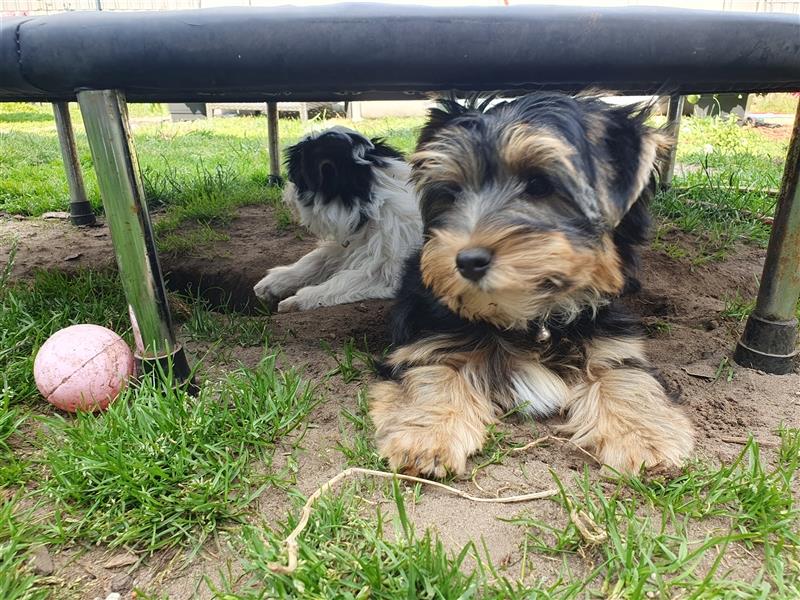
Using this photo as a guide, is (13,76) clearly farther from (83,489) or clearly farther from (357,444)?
(357,444)

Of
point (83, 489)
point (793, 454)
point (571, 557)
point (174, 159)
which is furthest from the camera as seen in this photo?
point (174, 159)

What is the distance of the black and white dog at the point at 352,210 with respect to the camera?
4254 mm

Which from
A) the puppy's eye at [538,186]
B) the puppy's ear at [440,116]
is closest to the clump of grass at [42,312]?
the puppy's ear at [440,116]

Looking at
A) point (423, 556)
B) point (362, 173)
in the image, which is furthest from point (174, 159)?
point (423, 556)

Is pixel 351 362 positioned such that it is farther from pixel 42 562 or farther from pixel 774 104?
pixel 774 104

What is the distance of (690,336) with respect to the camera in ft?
10.3

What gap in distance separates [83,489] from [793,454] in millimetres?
2332

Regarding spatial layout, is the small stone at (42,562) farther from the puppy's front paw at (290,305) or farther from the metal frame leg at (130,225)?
the puppy's front paw at (290,305)

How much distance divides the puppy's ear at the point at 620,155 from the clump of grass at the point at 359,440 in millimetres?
1186

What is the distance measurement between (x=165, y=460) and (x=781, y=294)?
2.55 m

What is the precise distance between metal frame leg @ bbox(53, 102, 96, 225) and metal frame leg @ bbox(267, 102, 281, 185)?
1834 millimetres

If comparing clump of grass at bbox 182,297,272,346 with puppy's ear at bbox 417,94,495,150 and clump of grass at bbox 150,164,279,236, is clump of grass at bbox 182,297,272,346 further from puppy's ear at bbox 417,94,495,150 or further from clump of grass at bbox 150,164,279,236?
clump of grass at bbox 150,164,279,236

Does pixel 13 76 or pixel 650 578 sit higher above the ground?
pixel 13 76

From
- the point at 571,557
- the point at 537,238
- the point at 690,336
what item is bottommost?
the point at 690,336
